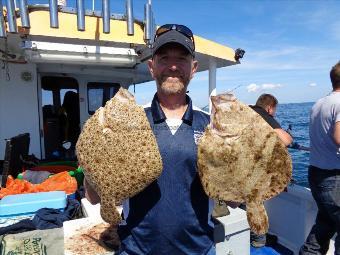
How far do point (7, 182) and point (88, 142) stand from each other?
12.3ft

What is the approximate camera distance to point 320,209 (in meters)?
3.51

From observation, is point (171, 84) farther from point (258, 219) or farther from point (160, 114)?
point (258, 219)

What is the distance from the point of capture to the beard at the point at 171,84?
1863 mm

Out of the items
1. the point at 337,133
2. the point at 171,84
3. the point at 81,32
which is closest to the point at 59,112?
the point at 81,32

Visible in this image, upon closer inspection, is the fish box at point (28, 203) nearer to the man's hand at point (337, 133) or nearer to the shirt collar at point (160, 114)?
the shirt collar at point (160, 114)

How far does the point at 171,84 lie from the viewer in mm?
1863

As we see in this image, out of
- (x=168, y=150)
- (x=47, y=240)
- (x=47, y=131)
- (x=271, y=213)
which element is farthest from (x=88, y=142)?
(x=47, y=131)

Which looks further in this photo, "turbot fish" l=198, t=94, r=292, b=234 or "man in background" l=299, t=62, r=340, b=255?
"man in background" l=299, t=62, r=340, b=255

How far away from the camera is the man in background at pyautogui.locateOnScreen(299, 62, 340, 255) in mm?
3219

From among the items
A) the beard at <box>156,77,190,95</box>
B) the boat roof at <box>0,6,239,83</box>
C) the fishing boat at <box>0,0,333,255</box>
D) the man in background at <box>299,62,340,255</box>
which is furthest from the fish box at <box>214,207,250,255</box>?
the boat roof at <box>0,6,239,83</box>

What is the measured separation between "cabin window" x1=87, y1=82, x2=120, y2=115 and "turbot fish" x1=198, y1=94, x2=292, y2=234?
7.08m

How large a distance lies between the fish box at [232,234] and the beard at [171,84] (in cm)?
165

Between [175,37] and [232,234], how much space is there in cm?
220

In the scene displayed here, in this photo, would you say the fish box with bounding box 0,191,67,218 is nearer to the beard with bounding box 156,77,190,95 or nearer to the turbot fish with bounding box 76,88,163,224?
the turbot fish with bounding box 76,88,163,224
